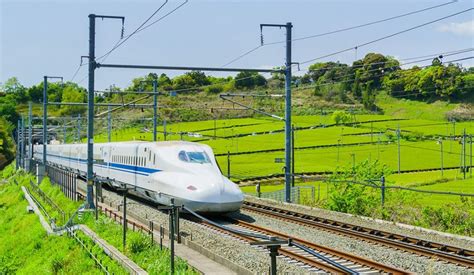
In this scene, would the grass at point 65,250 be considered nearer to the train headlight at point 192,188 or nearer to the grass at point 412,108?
the train headlight at point 192,188

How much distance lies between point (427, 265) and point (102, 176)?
2434 centimetres

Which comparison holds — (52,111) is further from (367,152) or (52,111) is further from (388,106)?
(388,106)

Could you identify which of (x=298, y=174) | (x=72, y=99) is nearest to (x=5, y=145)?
(x=72, y=99)

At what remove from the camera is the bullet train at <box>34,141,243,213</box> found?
18.9 metres

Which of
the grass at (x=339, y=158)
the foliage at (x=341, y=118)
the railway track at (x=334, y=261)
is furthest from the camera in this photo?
the foliage at (x=341, y=118)

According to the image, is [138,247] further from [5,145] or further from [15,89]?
[15,89]

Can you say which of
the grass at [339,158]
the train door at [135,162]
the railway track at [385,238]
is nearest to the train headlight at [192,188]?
the railway track at [385,238]

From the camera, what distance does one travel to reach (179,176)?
799 inches

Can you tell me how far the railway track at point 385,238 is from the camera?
43.9 feet

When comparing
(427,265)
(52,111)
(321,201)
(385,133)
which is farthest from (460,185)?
(52,111)

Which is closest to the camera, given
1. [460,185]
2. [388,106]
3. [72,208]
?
[72,208]

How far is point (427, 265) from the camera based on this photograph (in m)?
12.6

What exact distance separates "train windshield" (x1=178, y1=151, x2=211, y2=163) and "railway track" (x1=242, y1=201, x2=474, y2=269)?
296cm

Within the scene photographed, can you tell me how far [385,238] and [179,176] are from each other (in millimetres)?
7491
